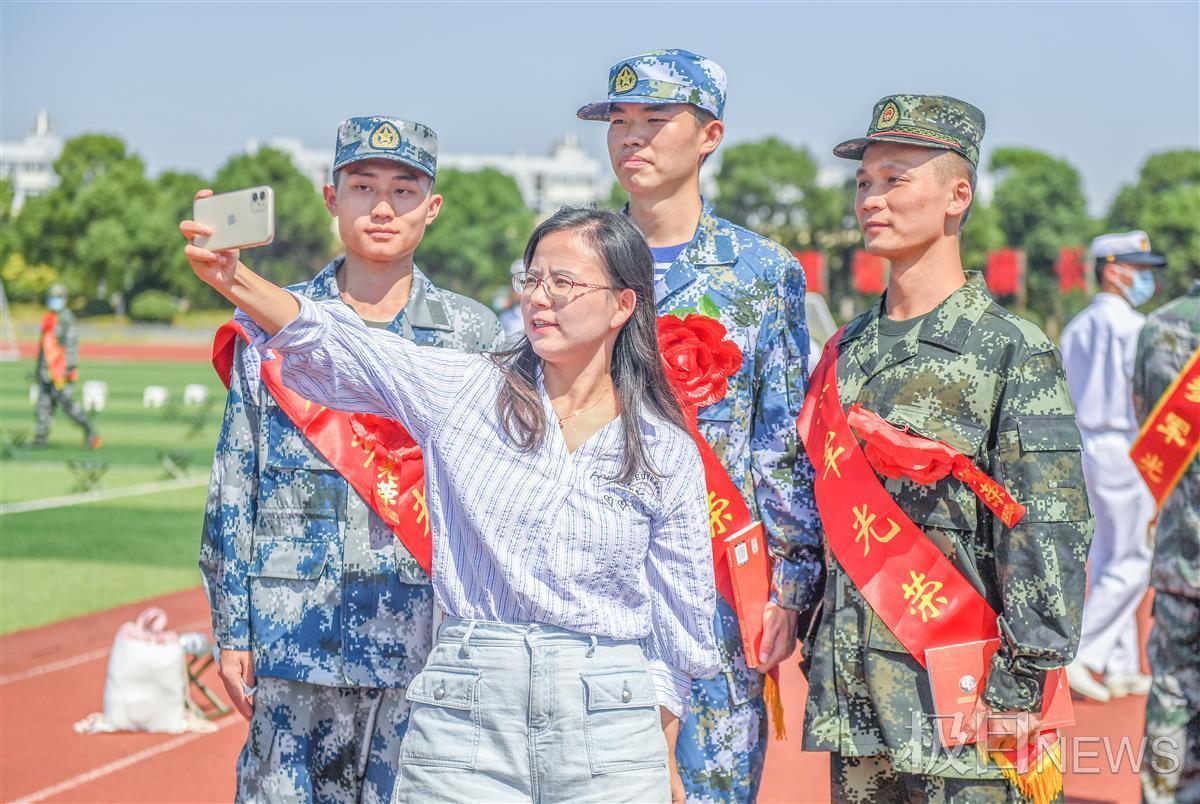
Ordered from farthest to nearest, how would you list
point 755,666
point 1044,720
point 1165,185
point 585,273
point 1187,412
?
1. point 1165,185
2. point 1187,412
3. point 755,666
4. point 1044,720
5. point 585,273

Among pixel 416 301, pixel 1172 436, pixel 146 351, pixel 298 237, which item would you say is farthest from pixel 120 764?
pixel 298 237

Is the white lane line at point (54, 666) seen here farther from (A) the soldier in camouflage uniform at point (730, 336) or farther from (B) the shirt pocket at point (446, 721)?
(B) the shirt pocket at point (446, 721)

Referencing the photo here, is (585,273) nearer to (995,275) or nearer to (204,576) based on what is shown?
(204,576)

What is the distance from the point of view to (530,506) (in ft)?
8.07

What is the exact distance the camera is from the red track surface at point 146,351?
43906mm

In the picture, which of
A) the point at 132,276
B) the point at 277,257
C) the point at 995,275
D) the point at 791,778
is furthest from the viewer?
the point at 277,257

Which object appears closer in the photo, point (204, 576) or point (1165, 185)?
point (204, 576)

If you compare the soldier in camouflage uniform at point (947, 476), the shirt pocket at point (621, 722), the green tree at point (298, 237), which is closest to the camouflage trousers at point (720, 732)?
the soldier in camouflage uniform at point (947, 476)

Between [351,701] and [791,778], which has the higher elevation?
[351,701]

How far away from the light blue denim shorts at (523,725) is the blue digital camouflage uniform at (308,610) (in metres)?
0.82

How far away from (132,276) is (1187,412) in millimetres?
52683

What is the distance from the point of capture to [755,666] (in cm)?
327

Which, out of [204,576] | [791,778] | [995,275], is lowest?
[791,778]

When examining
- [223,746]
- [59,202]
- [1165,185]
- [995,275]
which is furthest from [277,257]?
[223,746]
